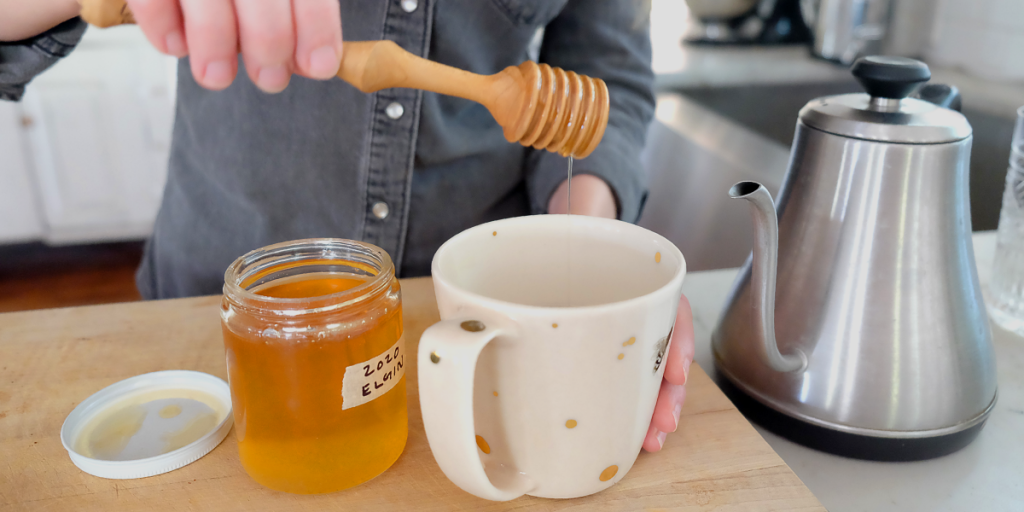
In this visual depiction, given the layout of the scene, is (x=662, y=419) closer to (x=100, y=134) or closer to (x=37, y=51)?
(x=37, y=51)

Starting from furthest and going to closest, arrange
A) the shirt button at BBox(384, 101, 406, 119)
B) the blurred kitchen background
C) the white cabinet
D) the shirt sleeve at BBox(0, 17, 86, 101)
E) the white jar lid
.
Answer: the white cabinet < the blurred kitchen background < the shirt button at BBox(384, 101, 406, 119) < the shirt sleeve at BBox(0, 17, 86, 101) < the white jar lid

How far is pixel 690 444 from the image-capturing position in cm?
47

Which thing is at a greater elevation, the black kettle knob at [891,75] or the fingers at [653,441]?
the black kettle knob at [891,75]

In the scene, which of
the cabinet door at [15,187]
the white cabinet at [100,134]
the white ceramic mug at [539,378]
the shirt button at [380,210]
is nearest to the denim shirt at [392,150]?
the shirt button at [380,210]

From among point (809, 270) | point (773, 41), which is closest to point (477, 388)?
point (809, 270)

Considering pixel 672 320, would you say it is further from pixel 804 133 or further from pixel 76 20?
pixel 76 20

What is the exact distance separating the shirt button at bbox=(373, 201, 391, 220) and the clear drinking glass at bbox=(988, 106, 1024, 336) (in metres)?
0.63

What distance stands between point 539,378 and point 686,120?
1.44 m

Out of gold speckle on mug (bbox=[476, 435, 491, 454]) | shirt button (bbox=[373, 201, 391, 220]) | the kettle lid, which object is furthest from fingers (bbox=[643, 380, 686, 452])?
shirt button (bbox=[373, 201, 391, 220])

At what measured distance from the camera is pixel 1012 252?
678mm

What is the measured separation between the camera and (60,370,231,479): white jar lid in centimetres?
44

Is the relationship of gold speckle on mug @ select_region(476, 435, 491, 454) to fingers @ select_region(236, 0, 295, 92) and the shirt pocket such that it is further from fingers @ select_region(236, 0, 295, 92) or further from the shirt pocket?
the shirt pocket

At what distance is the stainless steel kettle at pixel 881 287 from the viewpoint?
0.47 metres

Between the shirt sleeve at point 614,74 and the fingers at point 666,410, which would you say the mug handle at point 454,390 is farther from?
the shirt sleeve at point 614,74
